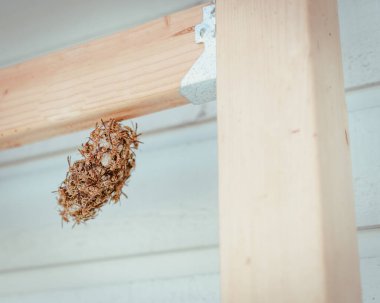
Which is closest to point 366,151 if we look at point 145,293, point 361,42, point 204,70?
point 361,42

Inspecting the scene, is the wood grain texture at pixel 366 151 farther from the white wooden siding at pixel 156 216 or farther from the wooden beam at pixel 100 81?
the wooden beam at pixel 100 81

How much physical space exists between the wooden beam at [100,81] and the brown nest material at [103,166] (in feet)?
0.09

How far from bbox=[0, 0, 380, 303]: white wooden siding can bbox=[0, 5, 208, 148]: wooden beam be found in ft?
1.03

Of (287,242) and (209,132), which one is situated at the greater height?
(209,132)

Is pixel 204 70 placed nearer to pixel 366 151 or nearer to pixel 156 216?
pixel 366 151

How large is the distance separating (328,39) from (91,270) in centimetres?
72

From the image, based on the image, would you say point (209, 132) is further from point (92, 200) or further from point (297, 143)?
point (297, 143)

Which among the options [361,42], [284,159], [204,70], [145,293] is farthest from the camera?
[145,293]

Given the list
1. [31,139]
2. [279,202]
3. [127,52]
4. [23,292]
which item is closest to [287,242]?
[279,202]

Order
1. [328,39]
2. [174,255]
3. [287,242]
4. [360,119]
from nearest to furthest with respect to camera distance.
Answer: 1. [287,242]
2. [328,39]
3. [360,119]
4. [174,255]

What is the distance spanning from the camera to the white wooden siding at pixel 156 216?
A: 1.04 meters

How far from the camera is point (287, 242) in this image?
0.63m

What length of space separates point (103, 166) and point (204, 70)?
227 mm

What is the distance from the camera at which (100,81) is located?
0.92m
